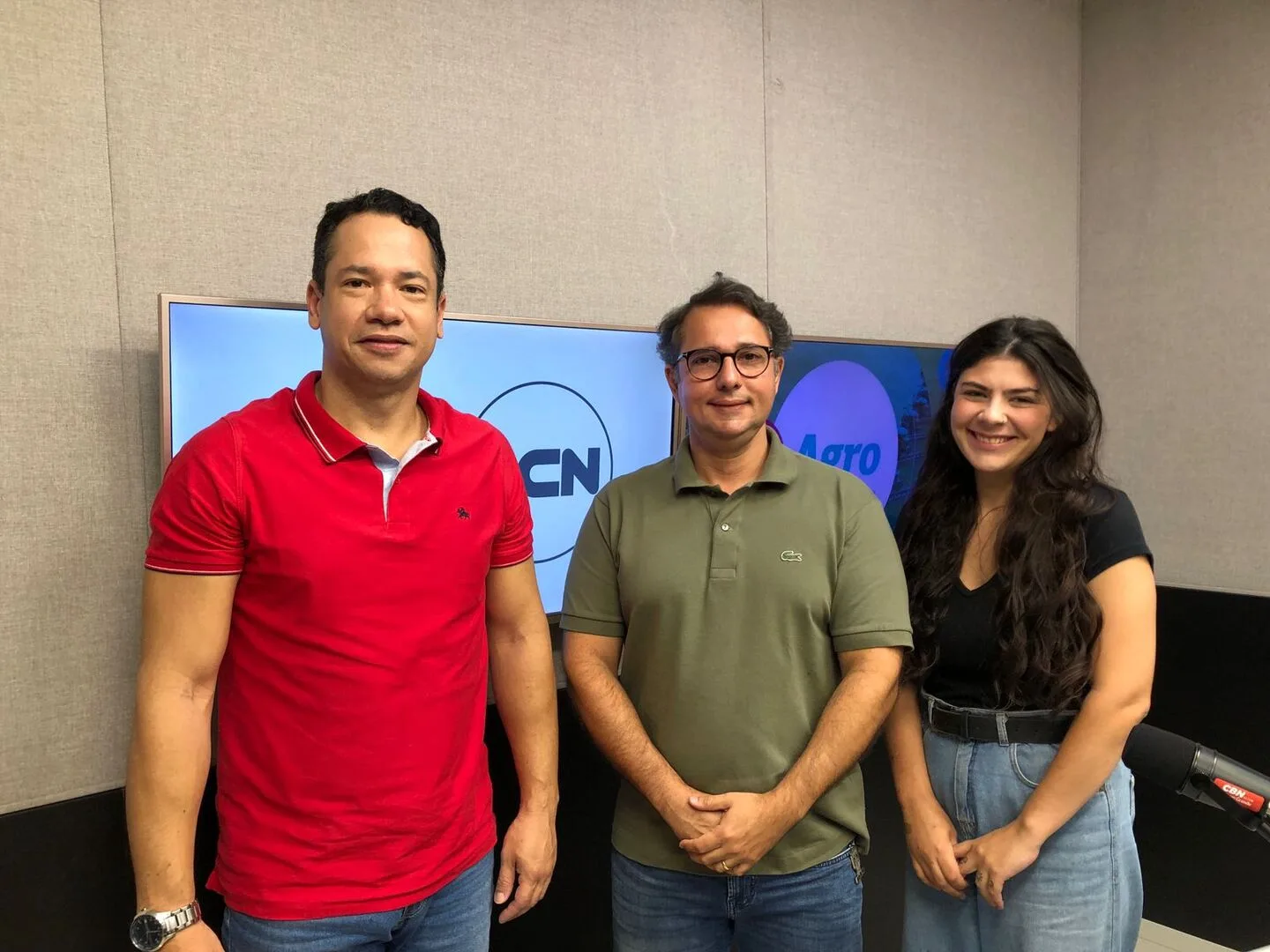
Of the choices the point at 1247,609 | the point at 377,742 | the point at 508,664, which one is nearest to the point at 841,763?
the point at 508,664

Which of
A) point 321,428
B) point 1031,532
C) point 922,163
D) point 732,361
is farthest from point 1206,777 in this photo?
point 922,163

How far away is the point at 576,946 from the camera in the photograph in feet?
7.41

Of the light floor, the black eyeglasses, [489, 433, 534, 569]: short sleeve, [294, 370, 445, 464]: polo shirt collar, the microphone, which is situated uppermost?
the black eyeglasses

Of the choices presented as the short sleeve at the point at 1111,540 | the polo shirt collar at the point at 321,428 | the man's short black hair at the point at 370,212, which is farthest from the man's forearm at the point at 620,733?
the short sleeve at the point at 1111,540

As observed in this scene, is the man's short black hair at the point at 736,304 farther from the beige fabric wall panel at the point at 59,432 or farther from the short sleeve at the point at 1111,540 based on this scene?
the beige fabric wall panel at the point at 59,432

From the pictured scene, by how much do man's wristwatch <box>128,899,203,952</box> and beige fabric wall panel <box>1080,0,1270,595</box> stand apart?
3.29 m

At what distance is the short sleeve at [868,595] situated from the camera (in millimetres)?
1586

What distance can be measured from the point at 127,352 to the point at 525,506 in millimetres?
769

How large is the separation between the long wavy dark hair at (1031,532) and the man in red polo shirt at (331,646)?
2.85 ft

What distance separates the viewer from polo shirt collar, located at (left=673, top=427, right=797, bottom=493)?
1.67 meters

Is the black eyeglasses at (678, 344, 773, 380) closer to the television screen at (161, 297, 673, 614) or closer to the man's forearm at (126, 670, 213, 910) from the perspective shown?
the television screen at (161, 297, 673, 614)

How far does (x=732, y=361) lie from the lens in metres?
1.64

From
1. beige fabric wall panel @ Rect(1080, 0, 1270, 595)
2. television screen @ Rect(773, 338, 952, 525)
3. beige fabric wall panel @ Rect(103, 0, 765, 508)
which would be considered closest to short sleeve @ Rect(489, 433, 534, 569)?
beige fabric wall panel @ Rect(103, 0, 765, 508)

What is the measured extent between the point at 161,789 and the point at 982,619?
4.35 ft
